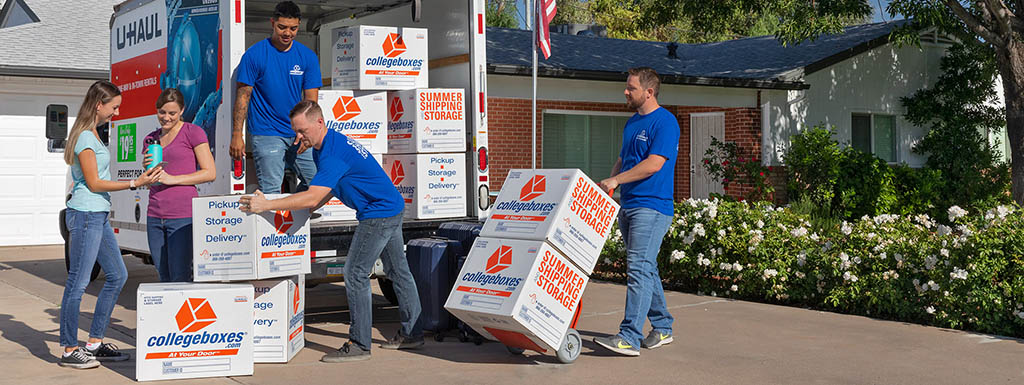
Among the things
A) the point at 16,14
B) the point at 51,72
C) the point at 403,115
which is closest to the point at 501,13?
the point at 16,14

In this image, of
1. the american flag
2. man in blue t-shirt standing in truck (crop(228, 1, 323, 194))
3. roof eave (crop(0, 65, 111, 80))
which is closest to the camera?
man in blue t-shirt standing in truck (crop(228, 1, 323, 194))

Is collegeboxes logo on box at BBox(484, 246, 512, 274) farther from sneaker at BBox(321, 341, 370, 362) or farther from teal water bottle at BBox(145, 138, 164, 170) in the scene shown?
teal water bottle at BBox(145, 138, 164, 170)

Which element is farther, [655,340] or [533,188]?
[655,340]

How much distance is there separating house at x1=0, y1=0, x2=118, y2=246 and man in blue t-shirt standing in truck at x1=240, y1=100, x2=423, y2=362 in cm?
1054

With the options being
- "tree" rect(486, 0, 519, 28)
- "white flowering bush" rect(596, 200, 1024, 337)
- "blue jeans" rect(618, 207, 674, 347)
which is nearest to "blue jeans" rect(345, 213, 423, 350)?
"blue jeans" rect(618, 207, 674, 347)

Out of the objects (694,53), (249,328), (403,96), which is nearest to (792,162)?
(694,53)

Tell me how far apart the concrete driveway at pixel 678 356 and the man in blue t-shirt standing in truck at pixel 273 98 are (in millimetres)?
1242

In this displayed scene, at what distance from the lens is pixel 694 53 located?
67.7 ft

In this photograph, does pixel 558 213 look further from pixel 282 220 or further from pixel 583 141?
Result: pixel 583 141

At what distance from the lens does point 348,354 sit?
258 inches

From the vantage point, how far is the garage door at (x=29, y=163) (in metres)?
15.5

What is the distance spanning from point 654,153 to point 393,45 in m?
2.67

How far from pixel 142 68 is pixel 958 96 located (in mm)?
13706

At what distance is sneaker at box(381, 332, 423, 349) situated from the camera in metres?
6.93
